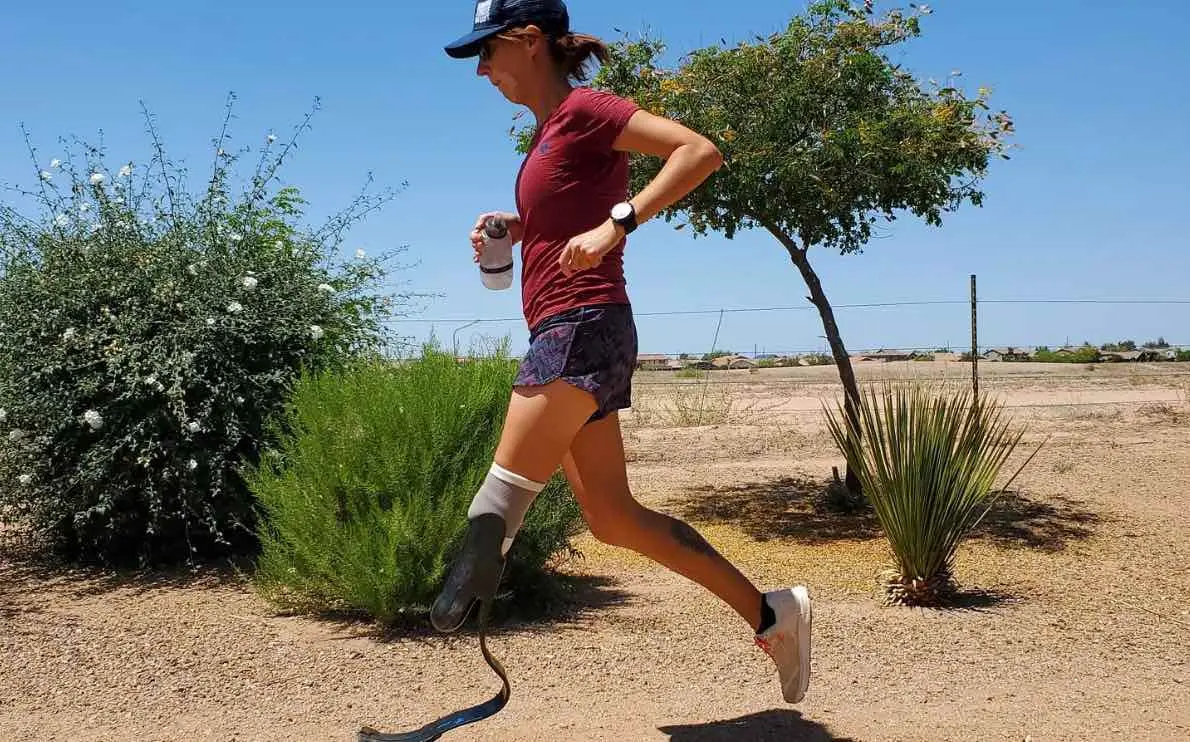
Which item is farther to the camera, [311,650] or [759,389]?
[759,389]

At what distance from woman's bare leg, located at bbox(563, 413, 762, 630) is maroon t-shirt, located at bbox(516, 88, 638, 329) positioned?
1.41 feet

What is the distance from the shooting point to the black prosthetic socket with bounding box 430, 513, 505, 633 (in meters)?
3.25

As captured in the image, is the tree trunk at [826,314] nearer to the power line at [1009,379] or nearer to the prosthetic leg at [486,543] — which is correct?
the prosthetic leg at [486,543]

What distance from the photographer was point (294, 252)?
290 inches

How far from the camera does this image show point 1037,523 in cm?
837

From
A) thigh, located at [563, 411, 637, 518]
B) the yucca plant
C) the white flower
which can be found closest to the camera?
thigh, located at [563, 411, 637, 518]

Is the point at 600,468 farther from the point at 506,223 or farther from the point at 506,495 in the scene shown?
the point at 506,223

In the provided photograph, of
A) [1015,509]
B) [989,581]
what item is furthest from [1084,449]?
[989,581]

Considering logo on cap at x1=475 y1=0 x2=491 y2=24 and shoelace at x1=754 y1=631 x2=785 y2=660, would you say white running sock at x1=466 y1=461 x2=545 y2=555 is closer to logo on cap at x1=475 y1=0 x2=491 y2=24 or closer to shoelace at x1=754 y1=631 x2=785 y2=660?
shoelace at x1=754 y1=631 x2=785 y2=660

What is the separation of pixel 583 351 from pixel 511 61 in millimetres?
919

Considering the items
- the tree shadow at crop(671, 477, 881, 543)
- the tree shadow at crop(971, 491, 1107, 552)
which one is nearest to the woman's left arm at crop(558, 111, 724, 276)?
the tree shadow at crop(971, 491, 1107, 552)

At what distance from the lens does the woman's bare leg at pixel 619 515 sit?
3453mm

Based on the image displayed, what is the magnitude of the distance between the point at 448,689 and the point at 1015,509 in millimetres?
5957

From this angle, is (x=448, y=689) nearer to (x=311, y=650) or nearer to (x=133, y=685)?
(x=311, y=650)
